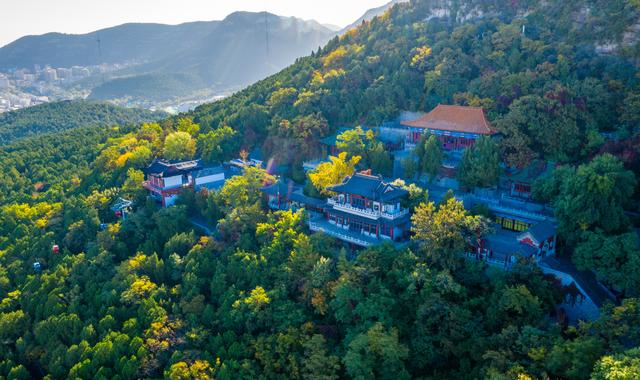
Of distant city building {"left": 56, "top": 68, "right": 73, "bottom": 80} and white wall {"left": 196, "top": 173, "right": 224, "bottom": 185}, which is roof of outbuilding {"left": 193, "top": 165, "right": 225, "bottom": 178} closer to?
white wall {"left": 196, "top": 173, "right": 224, "bottom": 185}

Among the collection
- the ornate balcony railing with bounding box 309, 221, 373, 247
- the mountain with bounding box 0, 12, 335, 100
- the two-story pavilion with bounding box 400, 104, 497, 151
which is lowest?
the ornate balcony railing with bounding box 309, 221, 373, 247

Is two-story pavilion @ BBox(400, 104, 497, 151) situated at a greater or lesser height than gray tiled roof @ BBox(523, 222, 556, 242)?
greater

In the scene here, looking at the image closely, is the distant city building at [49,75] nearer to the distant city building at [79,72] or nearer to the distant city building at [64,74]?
the distant city building at [64,74]

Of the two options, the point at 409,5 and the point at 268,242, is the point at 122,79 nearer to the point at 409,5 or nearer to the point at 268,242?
the point at 409,5

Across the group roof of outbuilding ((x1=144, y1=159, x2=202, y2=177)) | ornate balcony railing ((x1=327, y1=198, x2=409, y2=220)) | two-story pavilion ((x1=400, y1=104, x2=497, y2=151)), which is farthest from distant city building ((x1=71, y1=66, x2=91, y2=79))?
ornate balcony railing ((x1=327, y1=198, x2=409, y2=220))

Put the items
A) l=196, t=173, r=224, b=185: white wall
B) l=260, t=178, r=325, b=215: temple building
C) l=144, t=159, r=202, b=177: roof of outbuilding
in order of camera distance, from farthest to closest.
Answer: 1. l=196, t=173, r=224, b=185: white wall
2. l=144, t=159, r=202, b=177: roof of outbuilding
3. l=260, t=178, r=325, b=215: temple building

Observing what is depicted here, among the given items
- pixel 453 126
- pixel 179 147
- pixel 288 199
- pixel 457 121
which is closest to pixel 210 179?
pixel 179 147

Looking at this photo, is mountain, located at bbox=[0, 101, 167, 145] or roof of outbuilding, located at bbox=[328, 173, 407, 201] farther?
mountain, located at bbox=[0, 101, 167, 145]

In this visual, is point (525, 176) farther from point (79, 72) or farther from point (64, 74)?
point (79, 72)
